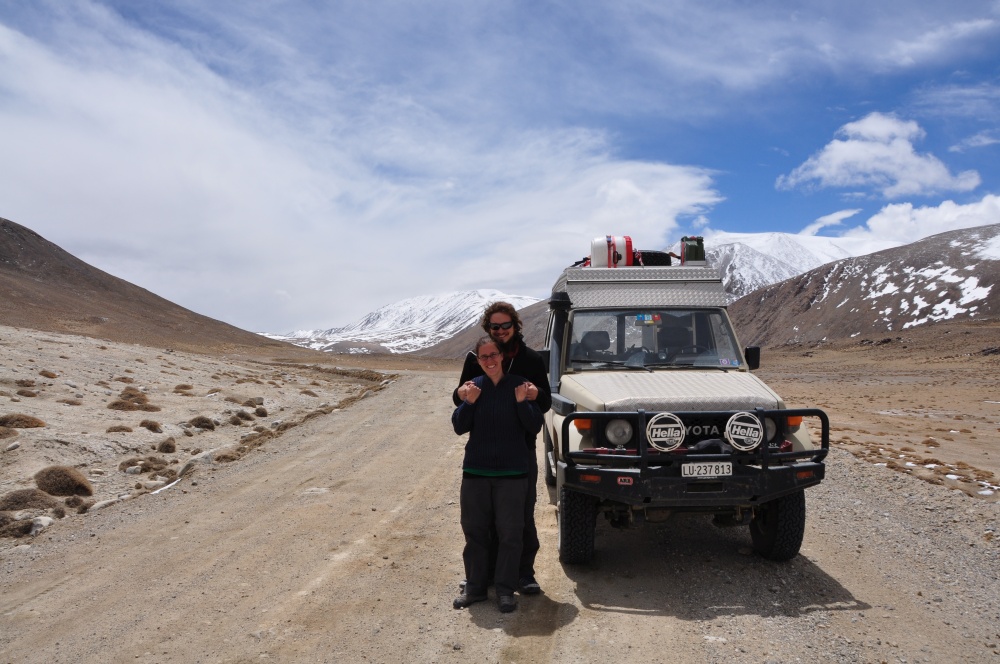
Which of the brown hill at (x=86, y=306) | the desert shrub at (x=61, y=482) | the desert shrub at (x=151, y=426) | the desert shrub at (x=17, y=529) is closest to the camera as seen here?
the desert shrub at (x=17, y=529)

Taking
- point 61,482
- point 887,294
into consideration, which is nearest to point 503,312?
point 61,482

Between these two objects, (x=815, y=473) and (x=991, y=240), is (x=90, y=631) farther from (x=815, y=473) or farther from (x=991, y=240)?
(x=991, y=240)

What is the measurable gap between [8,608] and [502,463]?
4298 mm

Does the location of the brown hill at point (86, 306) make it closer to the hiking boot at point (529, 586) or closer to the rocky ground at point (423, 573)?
the rocky ground at point (423, 573)

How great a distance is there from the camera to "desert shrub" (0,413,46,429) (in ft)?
41.5

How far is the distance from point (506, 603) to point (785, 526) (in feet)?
8.63

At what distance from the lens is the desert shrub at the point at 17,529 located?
8.05 m

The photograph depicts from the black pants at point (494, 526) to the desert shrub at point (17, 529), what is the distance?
5.78 meters

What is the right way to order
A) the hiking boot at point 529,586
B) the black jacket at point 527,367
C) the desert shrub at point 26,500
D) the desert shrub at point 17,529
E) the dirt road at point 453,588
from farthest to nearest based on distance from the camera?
the desert shrub at point 26,500 → the desert shrub at point 17,529 → the hiking boot at point 529,586 → the black jacket at point 527,367 → the dirt road at point 453,588

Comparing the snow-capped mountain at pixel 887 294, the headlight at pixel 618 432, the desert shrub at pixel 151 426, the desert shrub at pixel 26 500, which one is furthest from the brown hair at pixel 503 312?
the snow-capped mountain at pixel 887 294

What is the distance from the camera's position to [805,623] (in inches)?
204

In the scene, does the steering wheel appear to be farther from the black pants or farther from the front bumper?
the black pants

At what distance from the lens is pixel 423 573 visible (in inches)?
252

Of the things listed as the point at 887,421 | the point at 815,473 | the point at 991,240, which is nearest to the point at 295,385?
the point at 887,421
